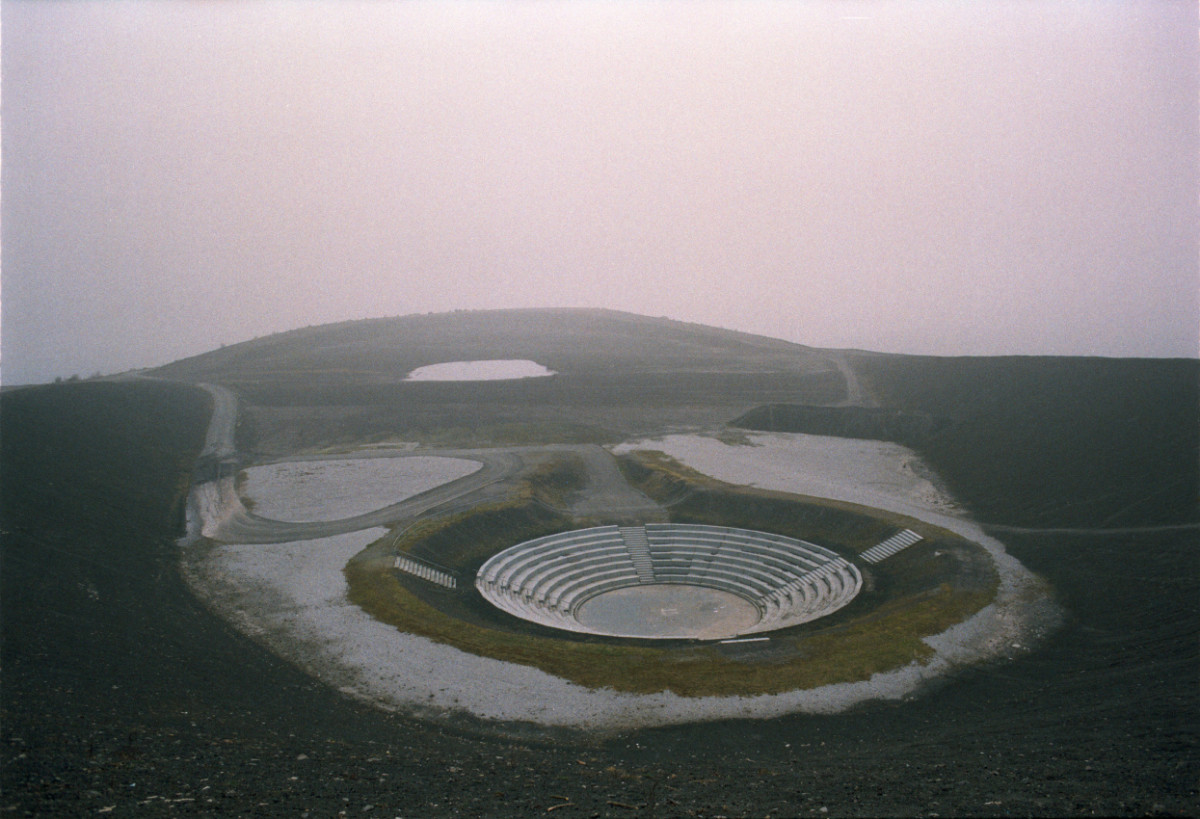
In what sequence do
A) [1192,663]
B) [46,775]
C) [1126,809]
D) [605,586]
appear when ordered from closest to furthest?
1. [1126,809]
2. [46,775]
3. [1192,663]
4. [605,586]

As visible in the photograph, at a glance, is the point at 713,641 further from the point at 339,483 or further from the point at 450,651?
the point at 339,483

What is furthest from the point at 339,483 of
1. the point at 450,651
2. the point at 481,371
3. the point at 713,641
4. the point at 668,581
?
the point at 481,371

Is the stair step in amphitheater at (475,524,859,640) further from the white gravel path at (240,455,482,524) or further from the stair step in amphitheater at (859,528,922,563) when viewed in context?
the white gravel path at (240,455,482,524)

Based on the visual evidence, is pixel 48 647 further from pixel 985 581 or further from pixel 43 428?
pixel 985 581

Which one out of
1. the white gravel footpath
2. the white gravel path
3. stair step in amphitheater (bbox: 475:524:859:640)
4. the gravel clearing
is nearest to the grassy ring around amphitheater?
the white gravel footpath

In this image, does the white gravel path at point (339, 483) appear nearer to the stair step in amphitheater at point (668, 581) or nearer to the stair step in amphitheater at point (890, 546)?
the stair step in amphitheater at point (668, 581)

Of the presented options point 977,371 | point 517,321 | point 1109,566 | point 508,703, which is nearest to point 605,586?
point 508,703
